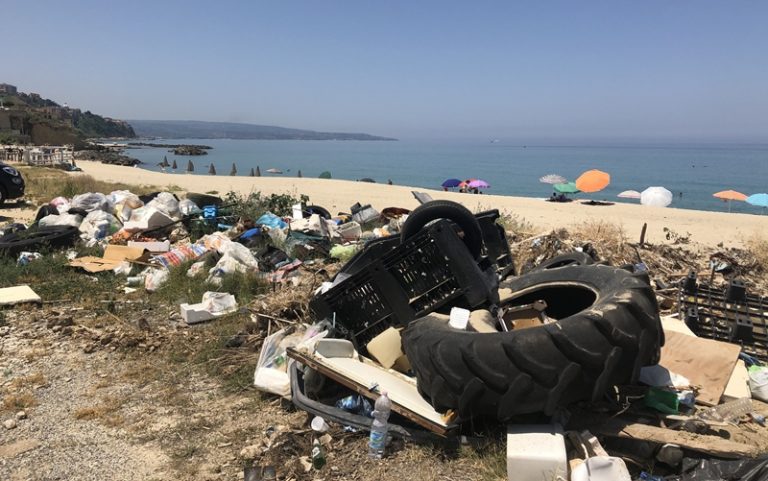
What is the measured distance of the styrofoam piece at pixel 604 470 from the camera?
235cm

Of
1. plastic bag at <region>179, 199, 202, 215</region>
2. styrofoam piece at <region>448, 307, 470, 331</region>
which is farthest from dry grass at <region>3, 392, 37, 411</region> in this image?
plastic bag at <region>179, 199, 202, 215</region>

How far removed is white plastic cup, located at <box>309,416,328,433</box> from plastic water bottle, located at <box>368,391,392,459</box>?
13.7 inches

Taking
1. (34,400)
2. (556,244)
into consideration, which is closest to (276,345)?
(34,400)

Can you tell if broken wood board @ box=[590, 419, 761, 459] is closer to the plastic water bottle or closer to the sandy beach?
the plastic water bottle

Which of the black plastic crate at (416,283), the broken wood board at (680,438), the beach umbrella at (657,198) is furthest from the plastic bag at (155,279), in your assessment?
the beach umbrella at (657,198)

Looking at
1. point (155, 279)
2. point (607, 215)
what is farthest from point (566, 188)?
point (155, 279)

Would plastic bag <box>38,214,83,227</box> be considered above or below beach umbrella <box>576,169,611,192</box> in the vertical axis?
below

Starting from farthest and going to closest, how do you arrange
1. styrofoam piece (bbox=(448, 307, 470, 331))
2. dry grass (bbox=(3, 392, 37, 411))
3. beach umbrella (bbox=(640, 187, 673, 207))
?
1. beach umbrella (bbox=(640, 187, 673, 207))
2. dry grass (bbox=(3, 392, 37, 411))
3. styrofoam piece (bbox=(448, 307, 470, 331))

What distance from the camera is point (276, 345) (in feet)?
13.7

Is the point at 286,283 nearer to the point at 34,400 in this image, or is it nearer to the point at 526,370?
the point at 34,400

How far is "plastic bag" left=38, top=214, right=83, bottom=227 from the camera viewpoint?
9086mm

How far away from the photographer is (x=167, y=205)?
9945 mm

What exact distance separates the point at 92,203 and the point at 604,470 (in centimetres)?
1062

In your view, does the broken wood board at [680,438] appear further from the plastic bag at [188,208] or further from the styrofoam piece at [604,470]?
the plastic bag at [188,208]
